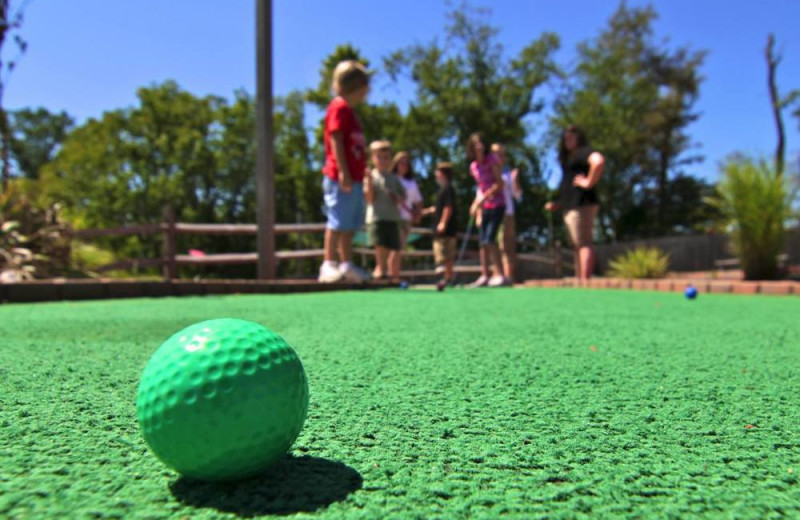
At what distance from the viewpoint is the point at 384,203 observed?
6426mm

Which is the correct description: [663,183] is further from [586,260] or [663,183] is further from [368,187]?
[368,187]

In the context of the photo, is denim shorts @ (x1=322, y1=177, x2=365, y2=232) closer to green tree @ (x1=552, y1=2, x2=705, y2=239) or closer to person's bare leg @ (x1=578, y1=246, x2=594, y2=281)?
person's bare leg @ (x1=578, y1=246, x2=594, y2=281)

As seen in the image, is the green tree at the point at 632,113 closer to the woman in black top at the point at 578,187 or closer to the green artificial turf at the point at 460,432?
the woman in black top at the point at 578,187

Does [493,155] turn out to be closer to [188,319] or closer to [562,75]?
[188,319]

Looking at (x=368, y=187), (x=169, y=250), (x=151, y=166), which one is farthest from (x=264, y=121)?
(x=151, y=166)

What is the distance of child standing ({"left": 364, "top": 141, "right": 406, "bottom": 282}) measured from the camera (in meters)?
6.40

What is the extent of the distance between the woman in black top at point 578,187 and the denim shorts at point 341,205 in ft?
9.06

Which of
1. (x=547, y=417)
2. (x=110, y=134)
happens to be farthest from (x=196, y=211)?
(x=547, y=417)

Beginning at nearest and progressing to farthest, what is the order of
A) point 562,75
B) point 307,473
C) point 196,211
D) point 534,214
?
point 307,473, point 534,214, point 562,75, point 196,211

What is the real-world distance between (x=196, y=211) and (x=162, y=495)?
27.6 metres

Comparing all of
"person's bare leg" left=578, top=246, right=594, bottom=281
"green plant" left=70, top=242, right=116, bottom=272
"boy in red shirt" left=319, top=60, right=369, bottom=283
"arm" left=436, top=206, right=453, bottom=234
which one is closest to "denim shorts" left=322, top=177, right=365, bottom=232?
"boy in red shirt" left=319, top=60, right=369, bottom=283

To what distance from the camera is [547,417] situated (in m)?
1.34

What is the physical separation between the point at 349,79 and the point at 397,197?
62.1 inches

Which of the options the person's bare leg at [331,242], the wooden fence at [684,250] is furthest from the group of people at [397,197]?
the wooden fence at [684,250]
